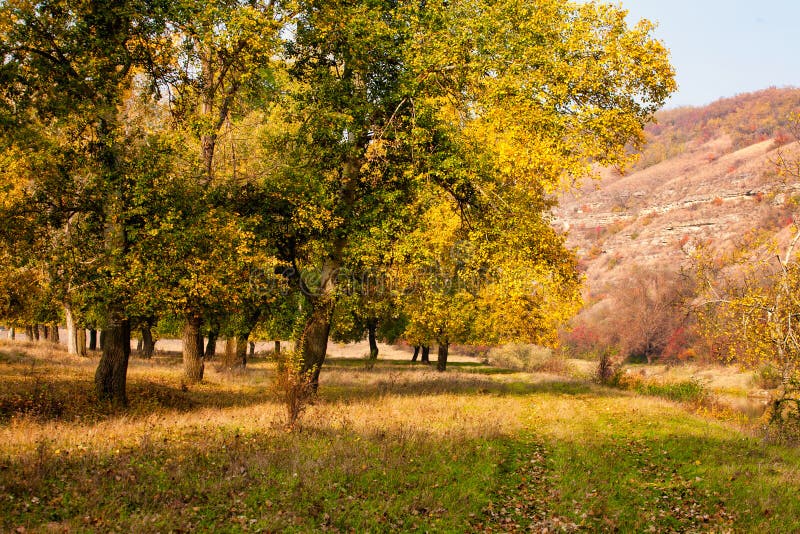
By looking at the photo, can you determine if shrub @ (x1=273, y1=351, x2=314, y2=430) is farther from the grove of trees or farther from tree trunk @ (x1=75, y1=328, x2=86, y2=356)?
tree trunk @ (x1=75, y1=328, x2=86, y2=356)

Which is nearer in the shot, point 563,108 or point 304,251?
point 563,108

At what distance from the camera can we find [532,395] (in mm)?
23453

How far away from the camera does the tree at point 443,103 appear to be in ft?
47.2

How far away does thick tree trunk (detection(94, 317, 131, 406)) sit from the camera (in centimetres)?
1435

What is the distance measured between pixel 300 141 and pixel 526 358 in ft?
138

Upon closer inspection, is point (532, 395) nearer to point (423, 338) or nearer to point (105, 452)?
point (423, 338)

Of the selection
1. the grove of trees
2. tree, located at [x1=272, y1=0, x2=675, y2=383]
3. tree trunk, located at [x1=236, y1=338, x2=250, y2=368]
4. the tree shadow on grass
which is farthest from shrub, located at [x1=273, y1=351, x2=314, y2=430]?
tree trunk, located at [x1=236, y1=338, x2=250, y2=368]

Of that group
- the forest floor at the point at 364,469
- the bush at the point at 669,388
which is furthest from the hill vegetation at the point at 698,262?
the forest floor at the point at 364,469

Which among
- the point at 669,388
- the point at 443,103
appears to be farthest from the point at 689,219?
the point at 443,103

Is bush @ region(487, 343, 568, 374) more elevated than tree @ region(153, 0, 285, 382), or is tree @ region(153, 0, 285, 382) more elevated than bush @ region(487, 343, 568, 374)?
tree @ region(153, 0, 285, 382)

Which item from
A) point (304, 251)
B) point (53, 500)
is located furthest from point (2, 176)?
point (53, 500)

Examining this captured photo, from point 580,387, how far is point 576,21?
728 inches

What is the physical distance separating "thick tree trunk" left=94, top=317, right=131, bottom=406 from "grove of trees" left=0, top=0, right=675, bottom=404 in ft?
0.17

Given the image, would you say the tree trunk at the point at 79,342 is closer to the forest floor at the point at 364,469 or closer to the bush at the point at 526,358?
the forest floor at the point at 364,469
